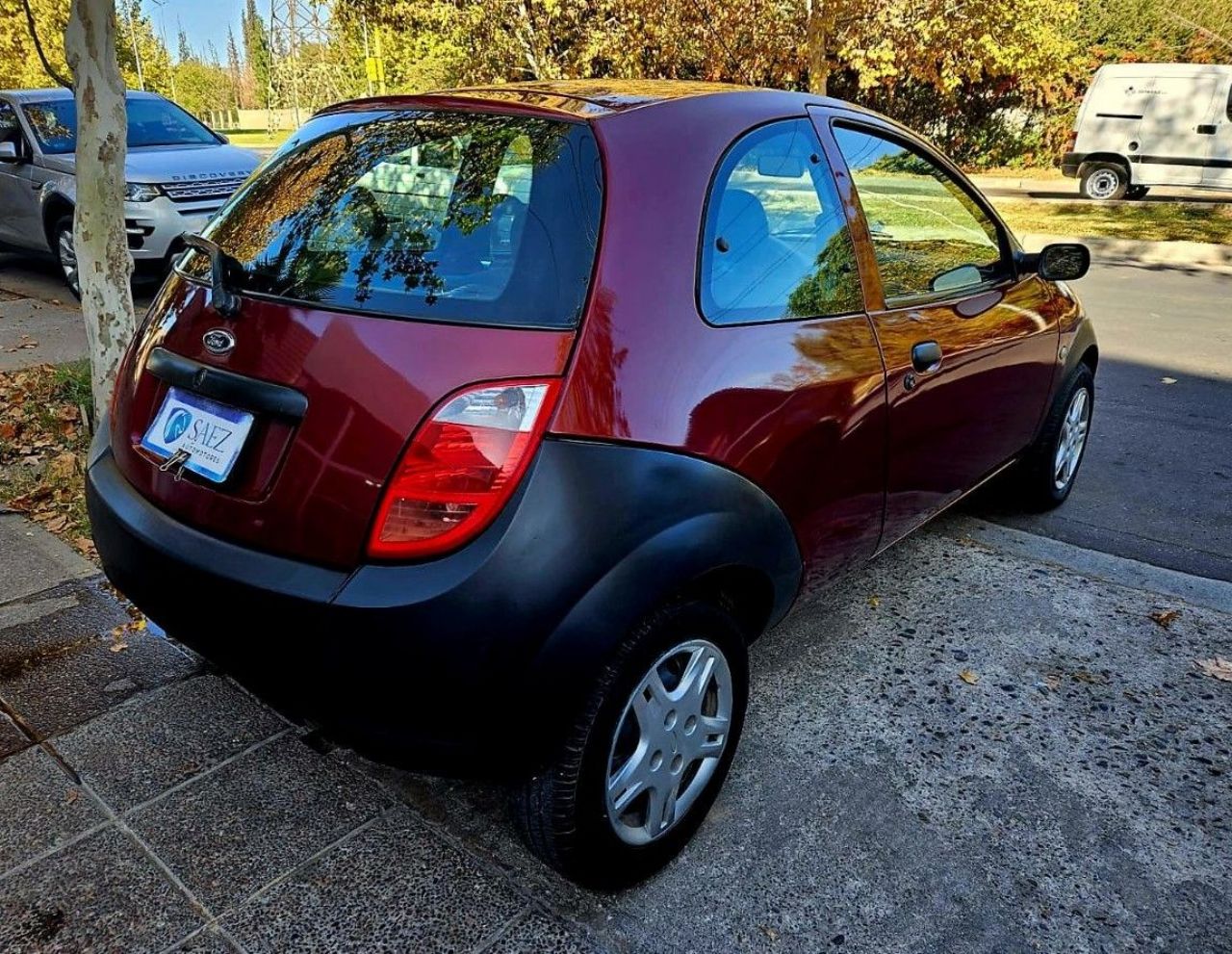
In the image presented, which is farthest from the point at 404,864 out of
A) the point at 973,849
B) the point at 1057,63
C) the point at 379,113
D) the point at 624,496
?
the point at 1057,63

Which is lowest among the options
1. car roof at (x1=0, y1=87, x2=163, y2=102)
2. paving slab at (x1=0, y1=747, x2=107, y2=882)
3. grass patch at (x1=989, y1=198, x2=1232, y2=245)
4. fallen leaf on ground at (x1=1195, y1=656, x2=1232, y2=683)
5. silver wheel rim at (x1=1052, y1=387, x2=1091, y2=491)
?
paving slab at (x1=0, y1=747, x2=107, y2=882)

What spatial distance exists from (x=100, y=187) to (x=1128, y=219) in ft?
45.9

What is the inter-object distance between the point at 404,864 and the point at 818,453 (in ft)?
4.46

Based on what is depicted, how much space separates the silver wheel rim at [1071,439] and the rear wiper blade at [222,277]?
3.27 meters

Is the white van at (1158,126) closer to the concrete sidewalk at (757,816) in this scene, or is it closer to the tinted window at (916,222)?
the tinted window at (916,222)

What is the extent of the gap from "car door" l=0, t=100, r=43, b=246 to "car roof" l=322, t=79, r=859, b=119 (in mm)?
7465

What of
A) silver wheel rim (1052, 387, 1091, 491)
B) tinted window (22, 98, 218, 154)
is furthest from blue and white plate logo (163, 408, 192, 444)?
tinted window (22, 98, 218, 154)

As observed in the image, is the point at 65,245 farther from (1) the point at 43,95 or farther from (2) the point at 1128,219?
(2) the point at 1128,219

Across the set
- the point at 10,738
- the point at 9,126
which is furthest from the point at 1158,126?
the point at 10,738

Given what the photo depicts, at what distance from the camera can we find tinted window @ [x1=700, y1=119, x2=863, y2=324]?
7.11 ft

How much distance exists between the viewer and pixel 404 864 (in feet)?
7.02

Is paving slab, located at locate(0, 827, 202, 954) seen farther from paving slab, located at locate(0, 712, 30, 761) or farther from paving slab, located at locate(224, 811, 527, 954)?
paving slab, located at locate(0, 712, 30, 761)

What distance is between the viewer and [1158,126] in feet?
50.5

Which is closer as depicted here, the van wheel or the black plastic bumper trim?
the black plastic bumper trim
